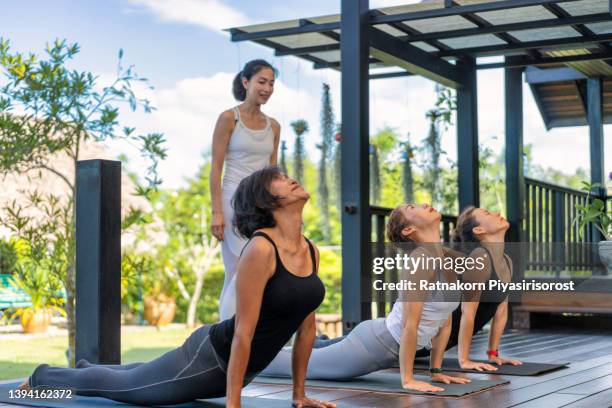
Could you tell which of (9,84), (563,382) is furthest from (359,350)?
(9,84)

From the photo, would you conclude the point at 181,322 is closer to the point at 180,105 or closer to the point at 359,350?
the point at 359,350

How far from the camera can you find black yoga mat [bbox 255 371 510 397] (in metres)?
3.46

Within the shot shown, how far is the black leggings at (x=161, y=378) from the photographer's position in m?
2.91

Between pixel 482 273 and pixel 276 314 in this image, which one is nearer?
pixel 276 314

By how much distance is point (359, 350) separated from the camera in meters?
3.68

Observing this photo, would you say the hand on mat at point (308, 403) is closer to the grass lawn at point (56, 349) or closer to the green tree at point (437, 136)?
the green tree at point (437, 136)

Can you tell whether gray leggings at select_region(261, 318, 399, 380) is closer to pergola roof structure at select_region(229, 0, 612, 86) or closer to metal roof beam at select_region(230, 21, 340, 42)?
pergola roof structure at select_region(229, 0, 612, 86)

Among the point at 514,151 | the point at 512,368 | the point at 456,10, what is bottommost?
the point at 512,368

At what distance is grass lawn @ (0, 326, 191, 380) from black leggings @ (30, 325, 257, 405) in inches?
214

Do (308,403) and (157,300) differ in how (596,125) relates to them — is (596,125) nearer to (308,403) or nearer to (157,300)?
(308,403)

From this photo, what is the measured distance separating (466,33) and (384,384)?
3030 mm

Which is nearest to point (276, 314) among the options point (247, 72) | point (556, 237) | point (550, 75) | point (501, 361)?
point (247, 72)

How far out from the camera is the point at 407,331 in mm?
3443

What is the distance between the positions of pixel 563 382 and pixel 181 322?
12173 mm
